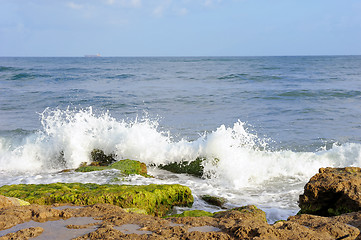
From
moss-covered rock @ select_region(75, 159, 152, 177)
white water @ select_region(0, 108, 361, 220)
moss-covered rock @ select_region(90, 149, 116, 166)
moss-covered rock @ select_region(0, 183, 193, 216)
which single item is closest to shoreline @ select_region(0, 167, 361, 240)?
moss-covered rock @ select_region(0, 183, 193, 216)

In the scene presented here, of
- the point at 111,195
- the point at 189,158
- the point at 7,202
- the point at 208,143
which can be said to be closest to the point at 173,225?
the point at 111,195

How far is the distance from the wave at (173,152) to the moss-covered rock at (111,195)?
213 cm

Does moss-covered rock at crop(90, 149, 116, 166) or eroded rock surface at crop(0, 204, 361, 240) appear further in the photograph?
moss-covered rock at crop(90, 149, 116, 166)

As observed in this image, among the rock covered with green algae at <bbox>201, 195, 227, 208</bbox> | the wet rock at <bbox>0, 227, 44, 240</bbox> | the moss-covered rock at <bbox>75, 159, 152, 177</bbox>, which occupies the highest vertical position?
the wet rock at <bbox>0, 227, 44, 240</bbox>

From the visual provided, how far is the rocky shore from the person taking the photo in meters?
2.70

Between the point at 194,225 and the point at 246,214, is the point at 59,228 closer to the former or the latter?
the point at 194,225

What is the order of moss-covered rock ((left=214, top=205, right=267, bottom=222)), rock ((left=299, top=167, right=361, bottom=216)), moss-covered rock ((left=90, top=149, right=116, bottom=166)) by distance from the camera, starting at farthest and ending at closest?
1. moss-covered rock ((left=90, top=149, right=116, bottom=166))
2. rock ((left=299, top=167, right=361, bottom=216))
3. moss-covered rock ((left=214, top=205, right=267, bottom=222))

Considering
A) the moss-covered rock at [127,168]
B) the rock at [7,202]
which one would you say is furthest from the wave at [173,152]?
the rock at [7,202]

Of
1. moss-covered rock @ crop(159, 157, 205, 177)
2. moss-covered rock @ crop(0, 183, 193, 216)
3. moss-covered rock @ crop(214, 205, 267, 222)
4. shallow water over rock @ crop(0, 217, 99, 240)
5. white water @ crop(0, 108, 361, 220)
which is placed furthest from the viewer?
moss-covered rock @ crop(159, 157, 205, 177)

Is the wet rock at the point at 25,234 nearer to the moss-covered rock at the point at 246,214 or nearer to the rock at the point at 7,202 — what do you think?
the rock at the point at 7,202

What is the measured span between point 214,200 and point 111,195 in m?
1.79

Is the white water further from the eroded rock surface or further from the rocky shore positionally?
the eroded rock surface

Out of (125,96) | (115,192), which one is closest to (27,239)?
(115,192)

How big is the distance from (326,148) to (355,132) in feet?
5.86
